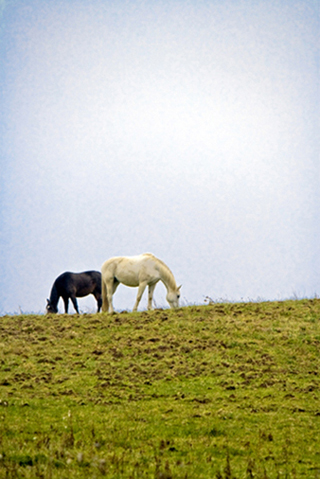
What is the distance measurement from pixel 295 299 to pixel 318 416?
34.1 feet

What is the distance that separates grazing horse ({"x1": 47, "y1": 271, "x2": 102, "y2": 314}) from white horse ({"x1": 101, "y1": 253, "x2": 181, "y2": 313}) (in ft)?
22.6

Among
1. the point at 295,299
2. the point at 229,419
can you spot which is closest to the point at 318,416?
the point at 229,419

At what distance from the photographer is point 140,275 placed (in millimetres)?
20562

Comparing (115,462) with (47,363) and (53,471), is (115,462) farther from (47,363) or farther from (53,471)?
(47,363)

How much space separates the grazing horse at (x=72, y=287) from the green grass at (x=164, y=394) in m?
8.88

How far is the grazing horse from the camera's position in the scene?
2775 cm

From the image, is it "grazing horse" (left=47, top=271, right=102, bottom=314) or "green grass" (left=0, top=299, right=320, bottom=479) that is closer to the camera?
"green grass" (left=0, top=299, right=320, bottom=479)

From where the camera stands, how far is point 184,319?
56.7 feet

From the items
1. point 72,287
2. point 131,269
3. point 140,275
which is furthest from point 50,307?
point 140,275

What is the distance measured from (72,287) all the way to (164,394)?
1673cm

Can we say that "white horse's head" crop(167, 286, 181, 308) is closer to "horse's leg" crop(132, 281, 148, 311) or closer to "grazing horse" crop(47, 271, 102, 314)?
"horse's leg" crop(132, 281, 148, 311)

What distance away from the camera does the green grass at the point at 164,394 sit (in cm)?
802

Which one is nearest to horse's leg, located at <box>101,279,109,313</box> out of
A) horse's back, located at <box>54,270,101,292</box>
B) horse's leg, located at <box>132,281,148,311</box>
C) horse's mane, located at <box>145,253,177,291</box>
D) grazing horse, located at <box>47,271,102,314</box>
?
horse's leg, located at <box>132,281,148,311</box>

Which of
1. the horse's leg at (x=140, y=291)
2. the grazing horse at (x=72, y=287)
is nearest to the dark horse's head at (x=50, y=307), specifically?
the grazing horse at (x=72, y=287)
